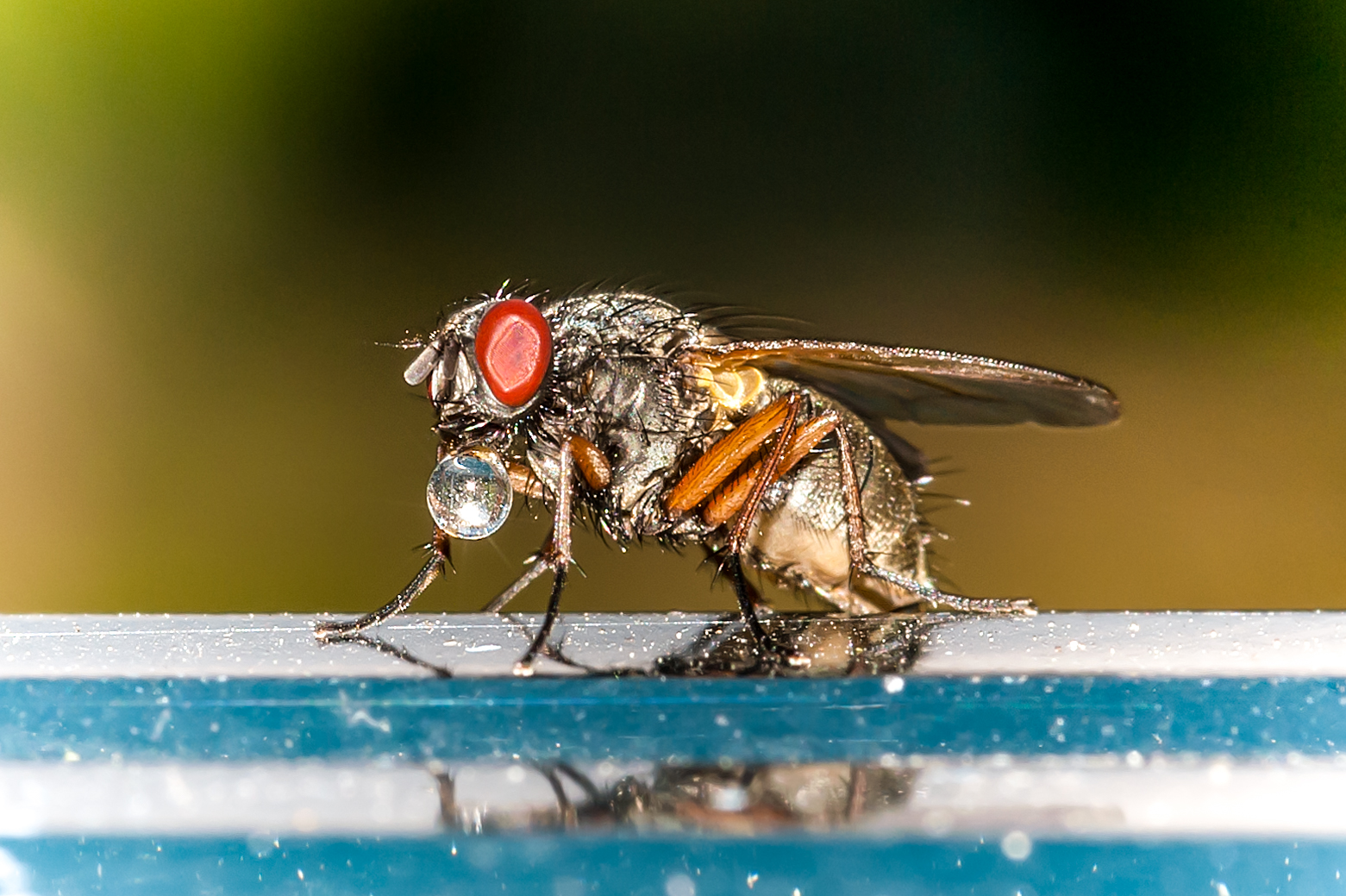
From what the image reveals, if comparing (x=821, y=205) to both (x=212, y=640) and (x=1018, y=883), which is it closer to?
(x=212, y=640)

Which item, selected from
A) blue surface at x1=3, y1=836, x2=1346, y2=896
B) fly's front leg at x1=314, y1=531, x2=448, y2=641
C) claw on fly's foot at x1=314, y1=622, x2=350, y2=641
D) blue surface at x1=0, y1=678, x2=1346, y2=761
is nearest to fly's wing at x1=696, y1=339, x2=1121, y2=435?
fly's front leg at x1=314, y1=531, x2=448, y2=641

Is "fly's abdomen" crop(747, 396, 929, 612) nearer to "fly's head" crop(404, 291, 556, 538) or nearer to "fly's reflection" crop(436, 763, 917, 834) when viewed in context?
"fly's head" crop(404, 291, 556, 538)

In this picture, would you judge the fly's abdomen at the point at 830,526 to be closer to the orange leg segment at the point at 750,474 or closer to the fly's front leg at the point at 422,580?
the orange leg segment at the point at 750,474

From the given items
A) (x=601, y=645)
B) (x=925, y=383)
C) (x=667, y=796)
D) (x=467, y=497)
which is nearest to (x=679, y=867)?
(x=667, y=796)

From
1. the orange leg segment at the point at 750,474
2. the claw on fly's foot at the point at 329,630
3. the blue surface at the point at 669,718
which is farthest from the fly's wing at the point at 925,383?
the blue surface at the point at 669,718

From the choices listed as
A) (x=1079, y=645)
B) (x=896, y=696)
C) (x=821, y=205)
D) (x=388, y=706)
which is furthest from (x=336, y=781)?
(x=821, y=205)
